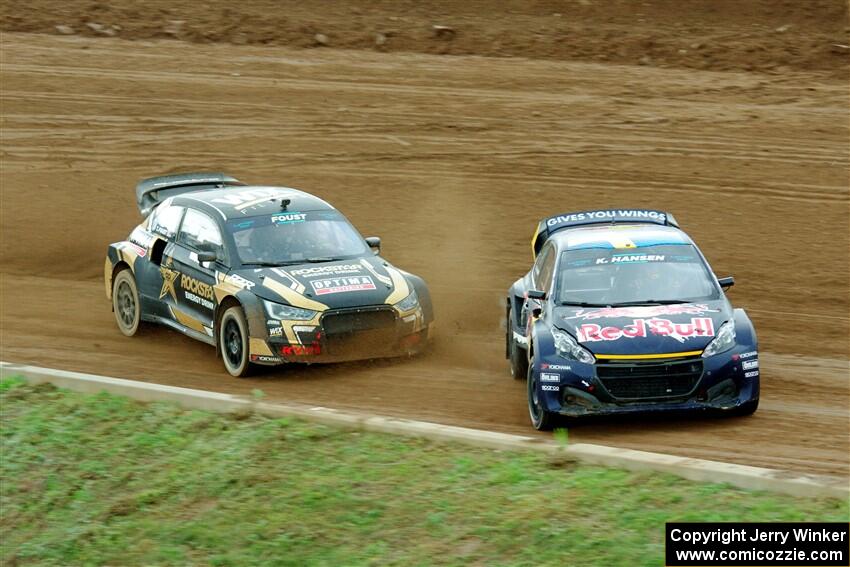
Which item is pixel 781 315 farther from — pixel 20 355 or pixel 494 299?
pixel 20 355

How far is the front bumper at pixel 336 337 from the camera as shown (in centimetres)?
1297

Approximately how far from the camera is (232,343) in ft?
44.1

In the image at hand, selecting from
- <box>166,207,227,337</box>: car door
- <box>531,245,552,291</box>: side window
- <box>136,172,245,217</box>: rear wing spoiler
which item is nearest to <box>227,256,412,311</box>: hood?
<box>166,207,227,337</box>: car door

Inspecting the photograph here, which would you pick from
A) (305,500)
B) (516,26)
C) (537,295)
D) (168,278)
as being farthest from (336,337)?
(516,26)

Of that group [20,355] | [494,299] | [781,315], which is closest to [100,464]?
[20,355]

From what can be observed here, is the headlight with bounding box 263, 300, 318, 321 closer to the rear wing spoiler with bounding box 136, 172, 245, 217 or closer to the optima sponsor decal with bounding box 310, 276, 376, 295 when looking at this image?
the optima sponsor decal with bounding box 310, 276, 376, 295

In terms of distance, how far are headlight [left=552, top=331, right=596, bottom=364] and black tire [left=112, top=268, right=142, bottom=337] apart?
6.10m

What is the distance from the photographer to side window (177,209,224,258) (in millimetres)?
14016

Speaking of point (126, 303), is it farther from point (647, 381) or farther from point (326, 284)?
point (647, 381)

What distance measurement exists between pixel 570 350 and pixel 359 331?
3015 millimetres

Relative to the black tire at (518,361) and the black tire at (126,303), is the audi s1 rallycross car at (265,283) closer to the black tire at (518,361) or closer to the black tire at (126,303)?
the black tire at (126,303)

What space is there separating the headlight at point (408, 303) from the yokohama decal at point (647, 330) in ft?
9.65

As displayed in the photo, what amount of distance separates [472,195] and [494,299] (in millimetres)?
3964

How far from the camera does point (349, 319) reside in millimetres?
13133
